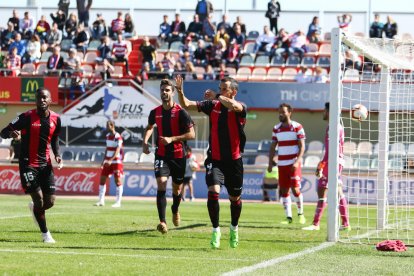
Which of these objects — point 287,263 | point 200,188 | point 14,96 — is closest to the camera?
point 287,263

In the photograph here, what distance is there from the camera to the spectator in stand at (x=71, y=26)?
4169 cm

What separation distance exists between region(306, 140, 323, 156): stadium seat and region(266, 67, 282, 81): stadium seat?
2.91 meters

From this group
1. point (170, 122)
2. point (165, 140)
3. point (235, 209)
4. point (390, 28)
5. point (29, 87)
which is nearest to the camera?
point (235, 209)

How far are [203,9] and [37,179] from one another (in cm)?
2798

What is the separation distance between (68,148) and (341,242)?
2308 cm

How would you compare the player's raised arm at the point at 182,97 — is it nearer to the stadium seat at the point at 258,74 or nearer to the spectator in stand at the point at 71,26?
the stadium seat at the point at 258,74

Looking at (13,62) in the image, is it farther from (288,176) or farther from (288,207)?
(288,176)

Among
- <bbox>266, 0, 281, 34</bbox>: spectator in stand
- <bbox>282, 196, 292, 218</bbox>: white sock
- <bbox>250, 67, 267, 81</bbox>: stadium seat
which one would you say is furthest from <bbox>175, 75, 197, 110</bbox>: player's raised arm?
<bbox>266, 0, 281, 34</bbox>: spectator in stand

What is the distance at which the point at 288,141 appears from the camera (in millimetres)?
18547

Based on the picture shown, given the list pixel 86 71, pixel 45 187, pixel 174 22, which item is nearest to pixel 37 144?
pixel 45 187

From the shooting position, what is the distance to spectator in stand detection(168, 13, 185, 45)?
1587 inches

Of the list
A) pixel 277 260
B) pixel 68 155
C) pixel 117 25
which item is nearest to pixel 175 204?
pixel 277 260

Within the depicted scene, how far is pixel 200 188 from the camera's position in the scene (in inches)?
1310

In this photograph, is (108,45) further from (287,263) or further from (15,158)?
(287,263)
